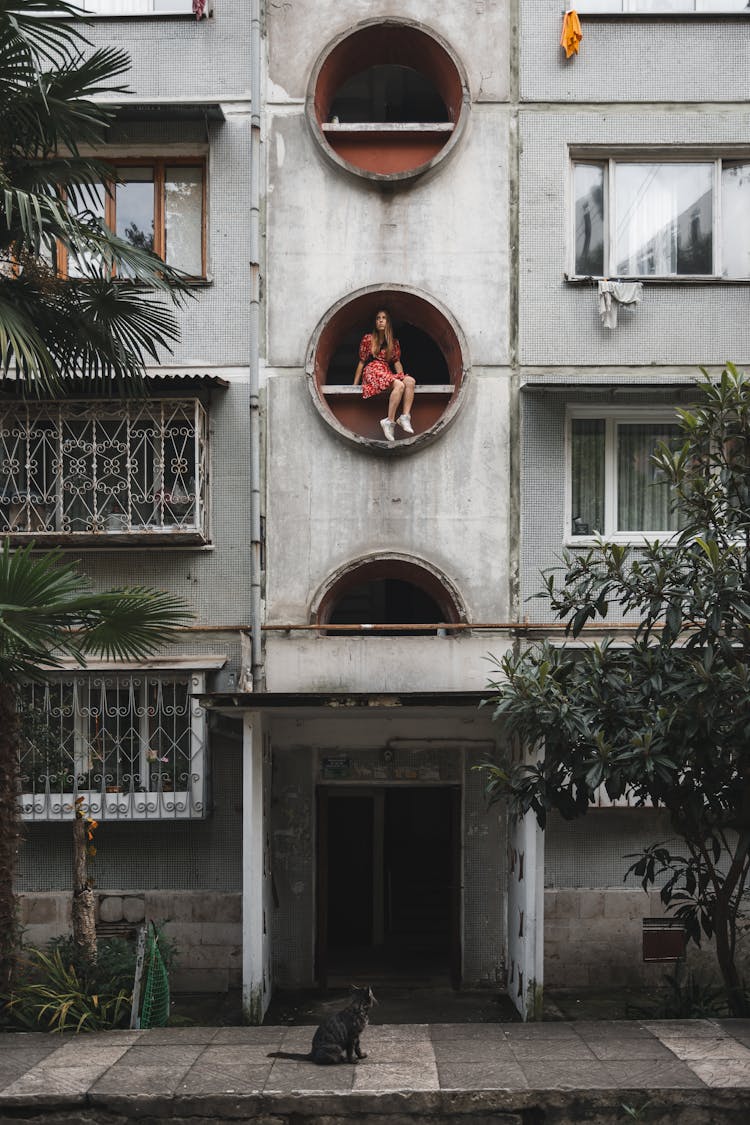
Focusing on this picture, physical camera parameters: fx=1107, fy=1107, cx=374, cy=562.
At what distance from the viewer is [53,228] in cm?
966

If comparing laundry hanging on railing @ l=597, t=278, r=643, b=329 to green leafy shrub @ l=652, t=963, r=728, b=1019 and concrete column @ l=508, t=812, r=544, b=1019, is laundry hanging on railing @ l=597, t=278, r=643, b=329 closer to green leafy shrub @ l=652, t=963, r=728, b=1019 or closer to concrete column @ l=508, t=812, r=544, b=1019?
concrete column @ l=508, t=812, r=544, b=1019

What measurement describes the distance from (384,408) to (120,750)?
5034 mm

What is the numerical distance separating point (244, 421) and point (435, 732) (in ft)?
14.3

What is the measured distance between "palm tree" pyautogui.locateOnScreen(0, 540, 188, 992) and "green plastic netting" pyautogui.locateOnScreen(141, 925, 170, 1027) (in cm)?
75

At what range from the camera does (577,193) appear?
13.5 m

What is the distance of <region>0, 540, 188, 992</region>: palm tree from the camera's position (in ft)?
29.8

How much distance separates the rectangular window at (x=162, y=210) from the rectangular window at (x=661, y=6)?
16.7ft

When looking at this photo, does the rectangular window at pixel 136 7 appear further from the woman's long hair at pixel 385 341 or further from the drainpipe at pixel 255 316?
the woman's long hair at pixel 385 341

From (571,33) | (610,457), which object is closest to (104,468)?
→ (610,457)

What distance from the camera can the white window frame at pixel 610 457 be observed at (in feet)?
42.8

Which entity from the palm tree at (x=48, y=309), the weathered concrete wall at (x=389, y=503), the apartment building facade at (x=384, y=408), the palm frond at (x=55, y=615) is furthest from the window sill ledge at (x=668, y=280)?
the palm frond at (x=55, y=615)

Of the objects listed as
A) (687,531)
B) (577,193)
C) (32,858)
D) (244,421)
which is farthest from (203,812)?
(577,193)

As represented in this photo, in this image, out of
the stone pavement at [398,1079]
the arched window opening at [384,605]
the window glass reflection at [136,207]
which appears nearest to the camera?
the stone pavement at [398,1079]

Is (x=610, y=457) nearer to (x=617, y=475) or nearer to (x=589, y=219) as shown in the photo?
(x=617, y=475)
